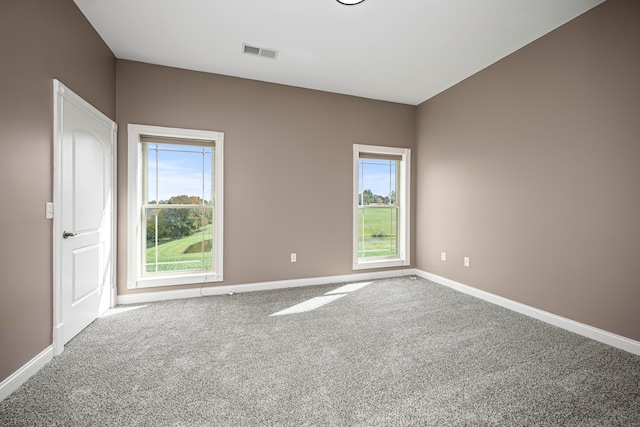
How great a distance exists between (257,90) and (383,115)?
6.43 ft

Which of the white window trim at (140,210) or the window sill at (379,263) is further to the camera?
the window sill at (379,263)

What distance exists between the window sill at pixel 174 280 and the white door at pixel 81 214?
26 cm

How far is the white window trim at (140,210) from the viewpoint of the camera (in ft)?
11.0

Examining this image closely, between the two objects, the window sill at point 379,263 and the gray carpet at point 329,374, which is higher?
the window sill at point 379,263

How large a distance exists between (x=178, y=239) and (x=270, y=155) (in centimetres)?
160

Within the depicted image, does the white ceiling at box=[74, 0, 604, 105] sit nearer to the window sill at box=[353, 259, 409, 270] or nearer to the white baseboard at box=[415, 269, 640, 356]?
the window sill at box=[353, 259, 409, 270]

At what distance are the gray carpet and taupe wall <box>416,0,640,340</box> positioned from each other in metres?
0.47

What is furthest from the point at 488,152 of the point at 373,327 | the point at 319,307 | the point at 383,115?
the point at 319,307

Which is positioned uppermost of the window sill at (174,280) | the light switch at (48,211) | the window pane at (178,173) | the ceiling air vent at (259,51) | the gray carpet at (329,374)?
the ceiling air vent at (259,51)

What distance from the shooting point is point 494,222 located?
3436 mm

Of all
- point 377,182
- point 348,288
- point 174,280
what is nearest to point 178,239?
point 174,280

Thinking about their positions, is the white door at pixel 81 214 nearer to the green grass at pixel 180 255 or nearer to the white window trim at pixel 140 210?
the white window trim at pixel 140 210

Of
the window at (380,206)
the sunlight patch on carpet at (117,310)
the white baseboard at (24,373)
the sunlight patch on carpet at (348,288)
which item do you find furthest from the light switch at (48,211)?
the window at (380,206)

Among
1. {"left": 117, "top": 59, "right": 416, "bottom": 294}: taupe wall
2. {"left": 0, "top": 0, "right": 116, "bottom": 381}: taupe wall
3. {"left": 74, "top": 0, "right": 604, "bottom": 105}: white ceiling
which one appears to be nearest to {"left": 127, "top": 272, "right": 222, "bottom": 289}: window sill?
{"left": 117, "top": 59, "right": 416, "bottom": 294}: taupe wall
